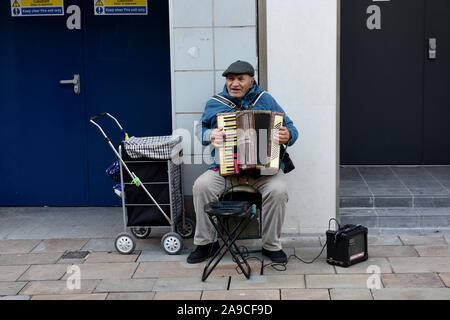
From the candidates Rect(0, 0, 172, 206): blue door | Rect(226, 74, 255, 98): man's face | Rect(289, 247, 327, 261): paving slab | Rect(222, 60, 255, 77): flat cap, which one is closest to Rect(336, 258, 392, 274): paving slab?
Rect(289, 247, 327, 261): paving slab

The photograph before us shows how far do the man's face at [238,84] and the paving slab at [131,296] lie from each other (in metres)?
1.76

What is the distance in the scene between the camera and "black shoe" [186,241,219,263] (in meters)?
5.25

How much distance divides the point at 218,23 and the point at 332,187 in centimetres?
176

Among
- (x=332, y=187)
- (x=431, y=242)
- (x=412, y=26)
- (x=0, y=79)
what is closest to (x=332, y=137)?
(x=332, y=187)

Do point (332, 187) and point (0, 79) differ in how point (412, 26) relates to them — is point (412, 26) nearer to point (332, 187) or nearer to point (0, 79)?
point (332, 187)

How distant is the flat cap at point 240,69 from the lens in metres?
5.23

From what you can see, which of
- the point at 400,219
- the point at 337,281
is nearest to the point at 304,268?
the point at 337,281

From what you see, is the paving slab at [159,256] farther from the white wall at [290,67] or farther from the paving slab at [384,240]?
the paving slab at [384,240]

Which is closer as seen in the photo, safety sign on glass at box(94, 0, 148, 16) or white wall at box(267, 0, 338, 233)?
white wall at box(267, 0, 338, 233)

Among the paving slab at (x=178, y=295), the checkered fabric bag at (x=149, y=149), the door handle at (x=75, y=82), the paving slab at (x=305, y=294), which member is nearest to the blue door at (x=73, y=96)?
the door handle at (x=75, y=82)

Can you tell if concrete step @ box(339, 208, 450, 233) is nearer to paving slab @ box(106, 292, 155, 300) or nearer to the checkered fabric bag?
the checkered fabric bag

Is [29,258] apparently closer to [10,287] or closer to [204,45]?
[10,287]

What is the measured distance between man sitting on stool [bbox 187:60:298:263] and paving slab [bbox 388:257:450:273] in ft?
2.87

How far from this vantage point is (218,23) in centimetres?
566
